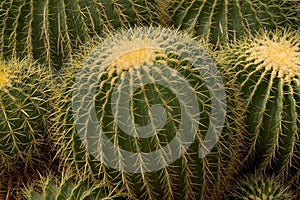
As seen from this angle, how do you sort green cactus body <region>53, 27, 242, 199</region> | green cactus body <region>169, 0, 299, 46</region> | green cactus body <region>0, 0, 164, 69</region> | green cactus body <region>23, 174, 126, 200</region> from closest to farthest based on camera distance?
green cactus body <region>53, 27, 242, 199</region> < green cactus body <region>23, 174, 126, 200</region> < green cactus body <region>0, 0, 164, 69</region> < green cactus body <region>169, 0, 299, 46</region>

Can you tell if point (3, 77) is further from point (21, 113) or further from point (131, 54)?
point (131, 54)

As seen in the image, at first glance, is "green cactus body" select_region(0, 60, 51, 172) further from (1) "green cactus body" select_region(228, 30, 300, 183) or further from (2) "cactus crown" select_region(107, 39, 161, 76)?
(1) "green cactus body" select_region(228, 30, 300, 183)

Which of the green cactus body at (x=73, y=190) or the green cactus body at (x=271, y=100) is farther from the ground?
the green cactus body at (x=271, y=100)

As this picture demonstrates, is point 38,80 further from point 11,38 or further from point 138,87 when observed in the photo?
point 138,87

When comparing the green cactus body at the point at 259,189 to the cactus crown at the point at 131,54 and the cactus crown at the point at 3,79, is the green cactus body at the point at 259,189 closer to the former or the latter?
the cactus crown at the point at 131,54

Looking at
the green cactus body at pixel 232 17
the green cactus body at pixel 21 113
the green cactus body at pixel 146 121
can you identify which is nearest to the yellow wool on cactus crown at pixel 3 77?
the green cactus body at pixel 21 113

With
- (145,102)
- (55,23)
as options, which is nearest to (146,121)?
(145,102)

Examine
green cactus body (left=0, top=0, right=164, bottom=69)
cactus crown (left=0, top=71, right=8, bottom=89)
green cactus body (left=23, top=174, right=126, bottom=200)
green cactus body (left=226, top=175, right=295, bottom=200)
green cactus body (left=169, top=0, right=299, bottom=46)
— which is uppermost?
green cactus body (left=169, top=0, right=299, bottom=46)

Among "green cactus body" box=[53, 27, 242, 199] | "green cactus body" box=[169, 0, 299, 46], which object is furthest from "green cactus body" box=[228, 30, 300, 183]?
"green cactus body" box=[169, 0, 299, 46]
